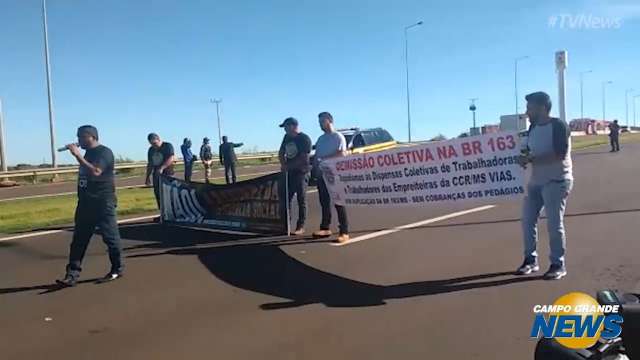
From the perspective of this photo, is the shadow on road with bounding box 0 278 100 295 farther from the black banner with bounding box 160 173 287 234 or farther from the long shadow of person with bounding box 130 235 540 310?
the black banner with bounding box 160 173 287 234

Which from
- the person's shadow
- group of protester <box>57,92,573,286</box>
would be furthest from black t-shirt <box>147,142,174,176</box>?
group of protester <box>57,92,573,286</box>

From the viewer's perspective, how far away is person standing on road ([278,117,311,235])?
9203 millimetres

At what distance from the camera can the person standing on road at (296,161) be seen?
9.20 meters

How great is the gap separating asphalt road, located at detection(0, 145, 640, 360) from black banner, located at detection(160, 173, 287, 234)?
31cm

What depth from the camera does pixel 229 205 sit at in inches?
378

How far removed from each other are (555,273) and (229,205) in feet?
17.5

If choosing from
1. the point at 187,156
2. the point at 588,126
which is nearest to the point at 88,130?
the point at 187,156

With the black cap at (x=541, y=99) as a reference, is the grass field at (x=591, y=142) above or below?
below

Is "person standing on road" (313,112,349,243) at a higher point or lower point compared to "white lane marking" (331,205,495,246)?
higher

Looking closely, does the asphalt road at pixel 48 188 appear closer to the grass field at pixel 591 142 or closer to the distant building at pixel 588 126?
the grass field at pixel 591 142

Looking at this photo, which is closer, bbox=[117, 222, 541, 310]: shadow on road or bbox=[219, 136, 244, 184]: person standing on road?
bbox=[117, 222, 541, 310]: shadow on road

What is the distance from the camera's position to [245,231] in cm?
935

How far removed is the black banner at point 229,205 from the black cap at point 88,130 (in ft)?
9.69

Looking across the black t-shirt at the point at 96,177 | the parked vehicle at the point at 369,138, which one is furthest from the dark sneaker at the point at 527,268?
the parked vehicle at the point at 369,138
